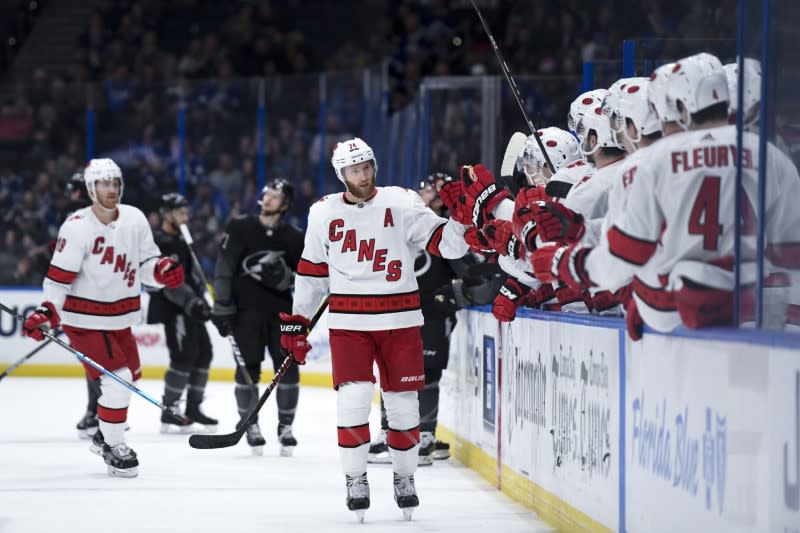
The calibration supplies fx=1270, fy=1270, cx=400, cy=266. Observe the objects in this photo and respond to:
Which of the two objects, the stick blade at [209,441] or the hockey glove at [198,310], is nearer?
the stick blade at [209,441]

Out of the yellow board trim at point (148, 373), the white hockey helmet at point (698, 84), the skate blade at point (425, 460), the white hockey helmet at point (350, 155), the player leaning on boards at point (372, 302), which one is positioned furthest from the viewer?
the yellow board trim at point (148, 373)

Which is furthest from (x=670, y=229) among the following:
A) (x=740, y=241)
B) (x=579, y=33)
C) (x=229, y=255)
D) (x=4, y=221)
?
(x=4, y=221)

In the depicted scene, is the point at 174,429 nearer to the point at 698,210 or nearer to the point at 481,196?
the point at 481,196

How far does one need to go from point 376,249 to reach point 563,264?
1.14 meters

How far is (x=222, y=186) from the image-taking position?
38.5ft

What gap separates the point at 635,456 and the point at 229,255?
3.58m

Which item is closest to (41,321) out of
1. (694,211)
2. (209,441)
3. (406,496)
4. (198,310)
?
(209,441)

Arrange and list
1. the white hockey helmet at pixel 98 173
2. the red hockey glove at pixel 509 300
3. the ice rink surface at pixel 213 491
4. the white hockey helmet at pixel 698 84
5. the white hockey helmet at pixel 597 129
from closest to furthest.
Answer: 1. the white hockey helmet at pixel 698 84
2. the white hockey helmet at pixel 597 129
3. the ice rink surface at pixel 213 491
4. the red hockey glove at pixel 509 300
5. the white hockey helmet at pixel 98 173

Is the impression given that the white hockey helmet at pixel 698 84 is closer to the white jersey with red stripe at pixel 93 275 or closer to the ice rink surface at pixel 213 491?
the ice rink surface at pixel 213 491

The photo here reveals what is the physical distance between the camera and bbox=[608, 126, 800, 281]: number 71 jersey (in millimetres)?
3221

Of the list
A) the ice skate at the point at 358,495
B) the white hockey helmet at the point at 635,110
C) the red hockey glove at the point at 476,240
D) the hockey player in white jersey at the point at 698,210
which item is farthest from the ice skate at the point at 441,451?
the hockey player in white jersey at the point at 698,210

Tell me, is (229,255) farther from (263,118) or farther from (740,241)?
(263,118)

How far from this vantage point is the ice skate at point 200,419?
768cm

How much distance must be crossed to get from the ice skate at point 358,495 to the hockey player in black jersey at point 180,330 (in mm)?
3124
